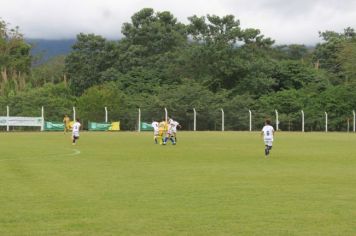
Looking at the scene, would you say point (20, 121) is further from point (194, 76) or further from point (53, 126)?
point (194, 76)

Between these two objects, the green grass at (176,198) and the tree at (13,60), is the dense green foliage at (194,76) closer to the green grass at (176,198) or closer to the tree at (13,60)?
the tree at (13,60)

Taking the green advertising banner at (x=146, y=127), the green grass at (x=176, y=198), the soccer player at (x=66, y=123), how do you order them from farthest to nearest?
the green advertising banner at (x=146, y=127)
the soccer player at (x=66, y=123)
the green grass at (x=176, y=198)

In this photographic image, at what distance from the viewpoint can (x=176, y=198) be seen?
13250 millimetres

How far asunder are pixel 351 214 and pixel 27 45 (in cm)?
8484

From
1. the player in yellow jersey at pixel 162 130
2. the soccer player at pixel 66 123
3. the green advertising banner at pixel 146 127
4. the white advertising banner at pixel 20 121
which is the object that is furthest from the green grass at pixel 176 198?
the green advertising banner at pixel 146 127

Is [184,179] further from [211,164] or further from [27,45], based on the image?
[27,45]

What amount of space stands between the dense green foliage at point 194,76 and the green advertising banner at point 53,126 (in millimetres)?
1718

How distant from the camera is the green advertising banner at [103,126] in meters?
64.5

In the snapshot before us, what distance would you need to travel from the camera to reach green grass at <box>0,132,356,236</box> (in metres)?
10.1

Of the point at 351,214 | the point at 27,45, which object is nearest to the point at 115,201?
the point at 351,214

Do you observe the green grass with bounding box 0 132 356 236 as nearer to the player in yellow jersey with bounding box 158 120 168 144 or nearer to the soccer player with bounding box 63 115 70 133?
the player in yellow jersey with bounding box 158 120 168 144

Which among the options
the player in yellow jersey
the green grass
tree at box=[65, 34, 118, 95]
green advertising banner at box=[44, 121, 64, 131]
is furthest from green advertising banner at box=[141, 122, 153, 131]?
the green grass

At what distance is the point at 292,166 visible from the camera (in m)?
21.6

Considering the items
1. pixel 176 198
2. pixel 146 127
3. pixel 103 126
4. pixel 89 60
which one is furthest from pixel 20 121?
pixel 176 198
